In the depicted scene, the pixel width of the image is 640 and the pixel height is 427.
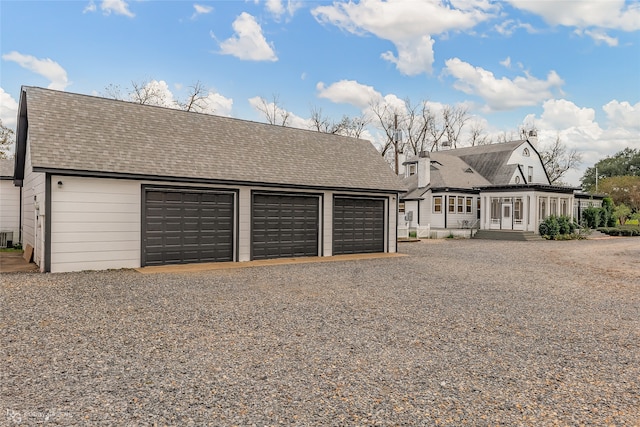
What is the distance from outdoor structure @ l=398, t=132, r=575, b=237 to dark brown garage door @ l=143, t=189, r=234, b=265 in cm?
1483

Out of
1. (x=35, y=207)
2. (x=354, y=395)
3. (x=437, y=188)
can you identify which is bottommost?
(x=354, y=395)

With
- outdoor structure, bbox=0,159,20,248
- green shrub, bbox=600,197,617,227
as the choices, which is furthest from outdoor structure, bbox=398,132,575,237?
outdoor structure, bbox=0,159,20,248

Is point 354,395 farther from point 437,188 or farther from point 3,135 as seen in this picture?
point 3,135

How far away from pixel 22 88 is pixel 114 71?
20.9 m

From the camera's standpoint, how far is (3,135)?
3522 centimetres

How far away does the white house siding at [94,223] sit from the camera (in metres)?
10.7

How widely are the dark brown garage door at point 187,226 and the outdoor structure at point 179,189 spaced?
3cm

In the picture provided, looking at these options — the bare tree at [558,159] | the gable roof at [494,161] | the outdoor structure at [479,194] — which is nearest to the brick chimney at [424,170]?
the outdoor structure at [479,194]

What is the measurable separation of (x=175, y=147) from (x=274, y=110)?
26712 millimetres

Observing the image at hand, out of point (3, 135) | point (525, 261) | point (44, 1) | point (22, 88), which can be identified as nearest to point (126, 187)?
point (22, 88)

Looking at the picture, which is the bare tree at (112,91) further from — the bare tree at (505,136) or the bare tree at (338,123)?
the bare tree at (505,136)

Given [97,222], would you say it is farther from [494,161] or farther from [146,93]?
[494,161]

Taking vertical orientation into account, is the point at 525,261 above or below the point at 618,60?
below

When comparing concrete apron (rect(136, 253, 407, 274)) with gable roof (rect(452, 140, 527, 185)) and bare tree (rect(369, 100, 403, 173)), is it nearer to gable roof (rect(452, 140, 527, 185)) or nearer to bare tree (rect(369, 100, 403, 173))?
gable roof (rect(452, 140, 527, 185))
